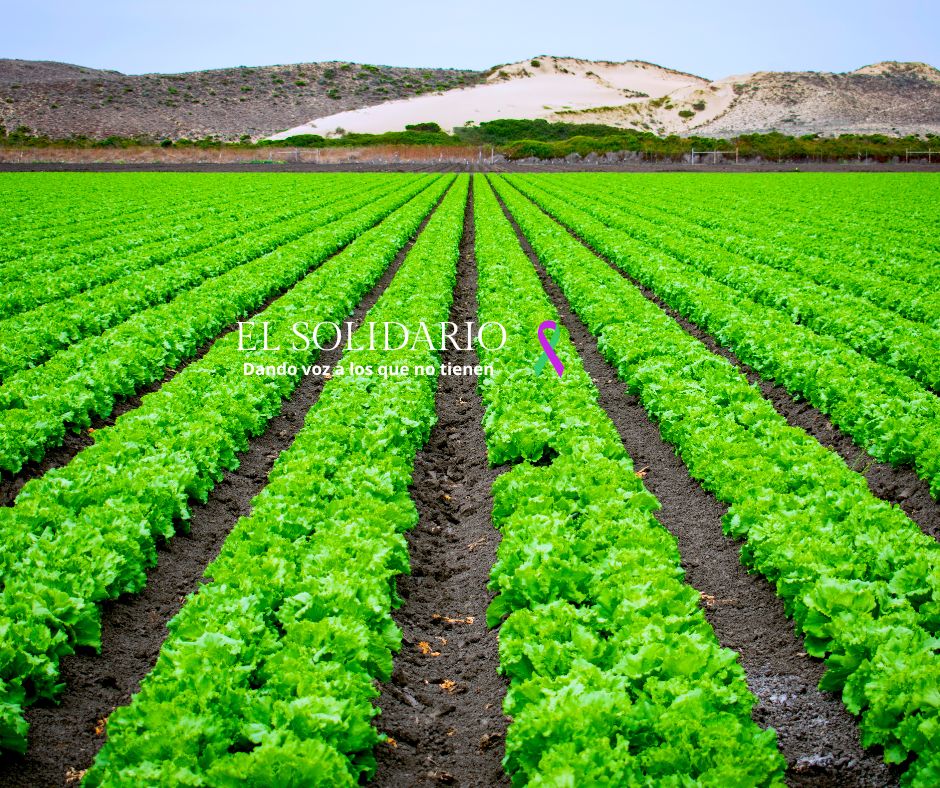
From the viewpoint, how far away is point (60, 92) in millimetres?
130875

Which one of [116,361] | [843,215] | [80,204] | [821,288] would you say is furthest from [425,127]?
[116,361]

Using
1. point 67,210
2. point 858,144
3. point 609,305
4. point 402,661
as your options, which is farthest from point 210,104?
point 402,661

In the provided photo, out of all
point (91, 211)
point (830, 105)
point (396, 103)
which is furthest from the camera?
point (396, 103)

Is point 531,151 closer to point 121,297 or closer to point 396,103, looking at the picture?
point 396,103

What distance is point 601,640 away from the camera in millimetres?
5320

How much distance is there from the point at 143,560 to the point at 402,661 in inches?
104

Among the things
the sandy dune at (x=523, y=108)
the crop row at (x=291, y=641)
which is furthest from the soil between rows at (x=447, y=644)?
the sandy dune at (x=523, y=108)

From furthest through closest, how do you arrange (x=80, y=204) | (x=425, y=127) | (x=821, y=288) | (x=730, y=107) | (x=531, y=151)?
(x=730, y=107) → (x=425, y=127) → (x=531, y=151) → (x=80, y=204) → (x=821, y=288)

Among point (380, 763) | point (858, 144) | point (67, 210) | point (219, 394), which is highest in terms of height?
point (858, 144)

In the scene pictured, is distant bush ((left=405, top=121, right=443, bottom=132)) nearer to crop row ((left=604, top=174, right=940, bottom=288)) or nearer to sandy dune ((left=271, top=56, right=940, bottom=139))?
sandy dune ((left=271, top=56, right=940, bottom=139))

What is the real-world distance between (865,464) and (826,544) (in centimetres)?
366

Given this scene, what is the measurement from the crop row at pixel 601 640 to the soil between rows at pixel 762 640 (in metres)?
0.39

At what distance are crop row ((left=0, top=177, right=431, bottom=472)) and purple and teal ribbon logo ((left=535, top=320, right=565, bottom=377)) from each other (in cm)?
631

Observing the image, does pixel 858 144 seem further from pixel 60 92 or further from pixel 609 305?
pixel 60 92
